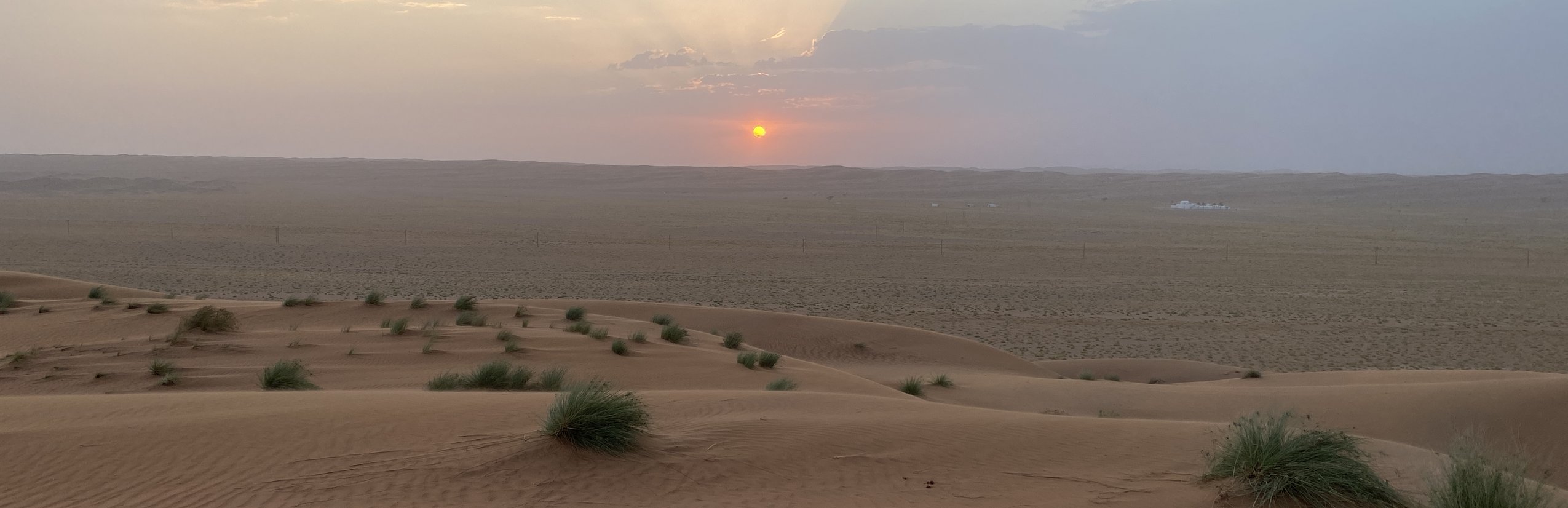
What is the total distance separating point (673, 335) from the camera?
1545cm

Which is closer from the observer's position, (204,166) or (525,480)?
(525,480)

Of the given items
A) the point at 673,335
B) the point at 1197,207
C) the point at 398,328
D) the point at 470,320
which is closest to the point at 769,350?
the point at 673,335

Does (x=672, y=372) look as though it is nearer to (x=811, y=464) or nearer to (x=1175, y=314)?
(x=811, y=464)

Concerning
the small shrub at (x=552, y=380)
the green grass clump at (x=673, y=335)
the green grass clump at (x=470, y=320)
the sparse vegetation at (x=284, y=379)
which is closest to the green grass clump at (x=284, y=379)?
the sparse vegetation at (x=284, y=379)

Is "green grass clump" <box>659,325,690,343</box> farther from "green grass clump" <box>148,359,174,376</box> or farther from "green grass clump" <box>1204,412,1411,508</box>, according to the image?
"green grass clump" <box>1204,412,1411,508</box>

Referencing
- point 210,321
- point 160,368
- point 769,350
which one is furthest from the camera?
point 769,350

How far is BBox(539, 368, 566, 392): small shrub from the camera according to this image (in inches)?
402

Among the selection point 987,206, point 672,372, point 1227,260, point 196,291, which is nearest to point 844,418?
point 672,372

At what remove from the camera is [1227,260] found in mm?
39562

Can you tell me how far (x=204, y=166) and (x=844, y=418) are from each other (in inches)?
7544

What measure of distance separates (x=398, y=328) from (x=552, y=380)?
Answer: 4862 millimetres

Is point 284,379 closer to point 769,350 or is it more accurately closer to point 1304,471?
point 1304,471

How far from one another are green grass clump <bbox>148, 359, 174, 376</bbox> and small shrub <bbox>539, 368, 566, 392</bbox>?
3.83 metres

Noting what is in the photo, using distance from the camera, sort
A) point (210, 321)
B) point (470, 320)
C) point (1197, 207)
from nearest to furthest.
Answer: point (210, 321)
point (470, 320)
point (1197, 207)
